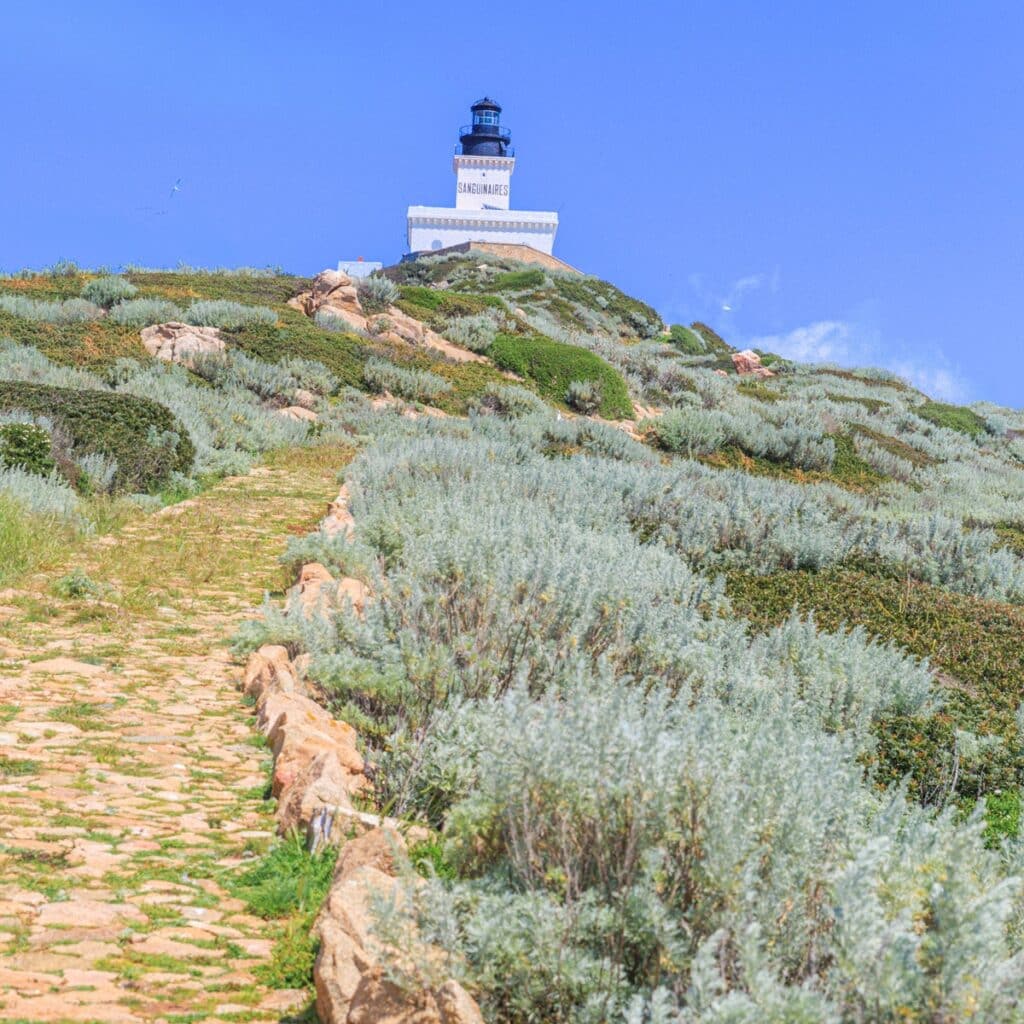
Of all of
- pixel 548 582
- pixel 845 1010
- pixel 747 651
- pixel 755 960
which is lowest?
pixel 845 1010

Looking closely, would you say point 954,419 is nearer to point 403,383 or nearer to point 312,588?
point 403,383

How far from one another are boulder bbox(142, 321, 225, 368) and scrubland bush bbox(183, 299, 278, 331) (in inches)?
40.1

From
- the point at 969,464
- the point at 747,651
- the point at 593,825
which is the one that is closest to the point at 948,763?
the point at 747,651

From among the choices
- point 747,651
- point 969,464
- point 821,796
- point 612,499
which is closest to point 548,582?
point 747,651

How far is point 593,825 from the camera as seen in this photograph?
8.65 ft

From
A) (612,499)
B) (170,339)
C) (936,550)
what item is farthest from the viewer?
(170,339)

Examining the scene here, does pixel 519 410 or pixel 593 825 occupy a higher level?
pixel 519 410

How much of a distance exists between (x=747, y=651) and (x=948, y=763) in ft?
4.01

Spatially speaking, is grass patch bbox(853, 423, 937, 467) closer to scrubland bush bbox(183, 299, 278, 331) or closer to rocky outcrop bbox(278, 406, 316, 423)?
rocky outcrop bbox(278, 406, 316, 423)

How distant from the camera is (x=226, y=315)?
68.3 feet

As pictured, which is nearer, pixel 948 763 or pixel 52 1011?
pixel 52 1011

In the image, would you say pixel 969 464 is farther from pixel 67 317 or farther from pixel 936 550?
pixel 67 317

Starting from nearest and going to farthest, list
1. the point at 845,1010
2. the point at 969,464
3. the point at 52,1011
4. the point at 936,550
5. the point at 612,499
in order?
the point at 845,1010, the point at 52,1011, the point at 612,499, the point at 936,550, the point at 969,464

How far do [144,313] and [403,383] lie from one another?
5681 millimetres
